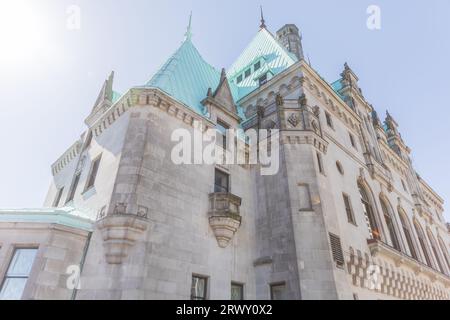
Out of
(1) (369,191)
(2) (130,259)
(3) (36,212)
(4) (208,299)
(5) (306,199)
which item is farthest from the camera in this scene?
(1) (369,191)

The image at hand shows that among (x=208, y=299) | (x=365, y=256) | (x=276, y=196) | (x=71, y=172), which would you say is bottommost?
(x=208, y=299)

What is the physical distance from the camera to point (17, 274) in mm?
10930

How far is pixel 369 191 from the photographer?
917 inches

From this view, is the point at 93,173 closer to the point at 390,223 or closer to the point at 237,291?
the point at 237,291

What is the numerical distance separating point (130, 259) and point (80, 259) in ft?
7.93

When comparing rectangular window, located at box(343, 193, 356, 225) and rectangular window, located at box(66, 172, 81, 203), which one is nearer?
rectangular window, located at box(66, 172, 81, 203)

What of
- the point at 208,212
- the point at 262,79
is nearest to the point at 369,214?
the point at 208,212

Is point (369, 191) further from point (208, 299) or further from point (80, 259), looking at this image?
point (80, 259)

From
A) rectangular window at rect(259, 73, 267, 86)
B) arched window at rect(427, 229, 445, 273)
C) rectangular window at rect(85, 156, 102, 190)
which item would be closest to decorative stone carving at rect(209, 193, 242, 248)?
rectangular window at rect(85, 156, 102, 190)

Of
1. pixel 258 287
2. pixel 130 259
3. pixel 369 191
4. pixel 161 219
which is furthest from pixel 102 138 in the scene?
pixel 369 191

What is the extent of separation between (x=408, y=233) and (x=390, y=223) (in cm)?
423

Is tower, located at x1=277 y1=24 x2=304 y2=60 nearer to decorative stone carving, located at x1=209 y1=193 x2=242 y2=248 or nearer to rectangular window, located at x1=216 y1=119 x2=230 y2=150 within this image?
Result: rectangular window, located at x1=216 y1=119 x2=230 y2=150

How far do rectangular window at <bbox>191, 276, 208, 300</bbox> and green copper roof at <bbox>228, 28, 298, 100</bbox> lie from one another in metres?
17.3

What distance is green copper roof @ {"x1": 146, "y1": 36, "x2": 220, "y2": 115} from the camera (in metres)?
17.9
